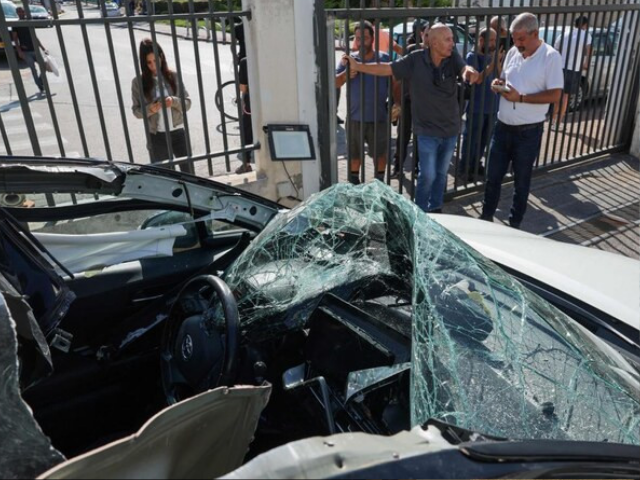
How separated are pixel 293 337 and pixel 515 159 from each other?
146 inches

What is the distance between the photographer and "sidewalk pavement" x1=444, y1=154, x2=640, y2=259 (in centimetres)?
559

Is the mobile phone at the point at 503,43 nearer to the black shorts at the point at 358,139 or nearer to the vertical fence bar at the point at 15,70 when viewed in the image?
the black shorts at the point at 358,139

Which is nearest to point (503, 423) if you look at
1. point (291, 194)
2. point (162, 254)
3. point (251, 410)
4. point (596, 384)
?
point (596, 384)

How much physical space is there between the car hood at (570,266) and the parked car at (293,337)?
1 centimetres

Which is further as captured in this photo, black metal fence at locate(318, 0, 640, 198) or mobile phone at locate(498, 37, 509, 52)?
mobile phone at locate(498, 37, 509, 52)

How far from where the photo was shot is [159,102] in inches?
196

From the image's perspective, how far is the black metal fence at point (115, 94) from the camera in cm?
424

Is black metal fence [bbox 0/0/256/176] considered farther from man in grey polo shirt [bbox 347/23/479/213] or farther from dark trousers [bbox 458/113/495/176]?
dark trousers [bbox 458/113/495/176]

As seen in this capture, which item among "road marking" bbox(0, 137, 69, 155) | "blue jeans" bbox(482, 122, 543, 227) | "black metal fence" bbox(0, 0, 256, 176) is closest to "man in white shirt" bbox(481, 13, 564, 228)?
"blue jeans" bbox(482, 122, 543, 227)

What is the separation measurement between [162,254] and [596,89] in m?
6.44

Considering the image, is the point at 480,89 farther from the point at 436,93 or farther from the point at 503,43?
the point at 436,93

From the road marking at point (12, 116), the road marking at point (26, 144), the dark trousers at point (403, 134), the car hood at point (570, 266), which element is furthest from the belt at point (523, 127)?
the road marking at point (12, 116)

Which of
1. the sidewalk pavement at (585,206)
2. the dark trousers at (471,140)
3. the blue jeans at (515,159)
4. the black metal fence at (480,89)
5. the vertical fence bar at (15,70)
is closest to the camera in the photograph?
the vertical fence bar at (15,70)

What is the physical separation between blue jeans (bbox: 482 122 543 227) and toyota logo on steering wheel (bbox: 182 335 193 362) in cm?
388
